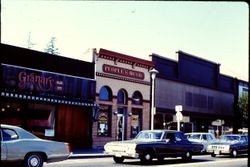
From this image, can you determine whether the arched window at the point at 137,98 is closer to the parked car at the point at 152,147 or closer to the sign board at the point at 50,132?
the sign board at the point at 50,132

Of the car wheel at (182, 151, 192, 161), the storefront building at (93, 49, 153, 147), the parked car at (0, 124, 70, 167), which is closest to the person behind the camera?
the parked car at (0, 124, 70, 167)

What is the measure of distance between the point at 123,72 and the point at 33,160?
16.1 meters

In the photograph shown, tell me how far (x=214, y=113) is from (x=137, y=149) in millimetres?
23759

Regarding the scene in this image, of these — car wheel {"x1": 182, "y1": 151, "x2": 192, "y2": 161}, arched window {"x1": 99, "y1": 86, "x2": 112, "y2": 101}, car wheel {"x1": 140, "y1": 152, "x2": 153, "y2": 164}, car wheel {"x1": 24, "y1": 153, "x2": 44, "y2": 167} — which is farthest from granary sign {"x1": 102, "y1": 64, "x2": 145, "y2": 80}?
car wheel {"x1": 24, "y1": 153, "x2": 44, "y2": 167}

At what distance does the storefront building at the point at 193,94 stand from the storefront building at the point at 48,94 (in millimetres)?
7508

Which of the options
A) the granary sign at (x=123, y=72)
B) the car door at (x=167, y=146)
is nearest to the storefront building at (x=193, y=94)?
the granary sign at (x=123, y=72)

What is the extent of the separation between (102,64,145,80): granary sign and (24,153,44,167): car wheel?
14161 millimetres

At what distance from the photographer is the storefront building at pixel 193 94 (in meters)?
31.7

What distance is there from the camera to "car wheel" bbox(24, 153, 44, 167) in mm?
12297

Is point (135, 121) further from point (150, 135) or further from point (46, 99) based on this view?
point (150, 135)

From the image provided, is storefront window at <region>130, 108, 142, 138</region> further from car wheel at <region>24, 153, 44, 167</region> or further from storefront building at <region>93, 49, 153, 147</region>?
car wheel at <region>24, 153, 44, 167</region>

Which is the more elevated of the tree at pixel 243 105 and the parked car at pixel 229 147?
the tree at pixel 243 105

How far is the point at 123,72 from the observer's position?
28047 millimetres

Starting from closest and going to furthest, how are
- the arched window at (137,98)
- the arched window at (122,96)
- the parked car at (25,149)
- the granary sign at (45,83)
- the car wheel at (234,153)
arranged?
1. the parked car at (25,149)
2. the granary sign at (45,83)
3. the car wheel at (234,153)
4. the arched window at (122,96)
5. the arched window at (137,98)
